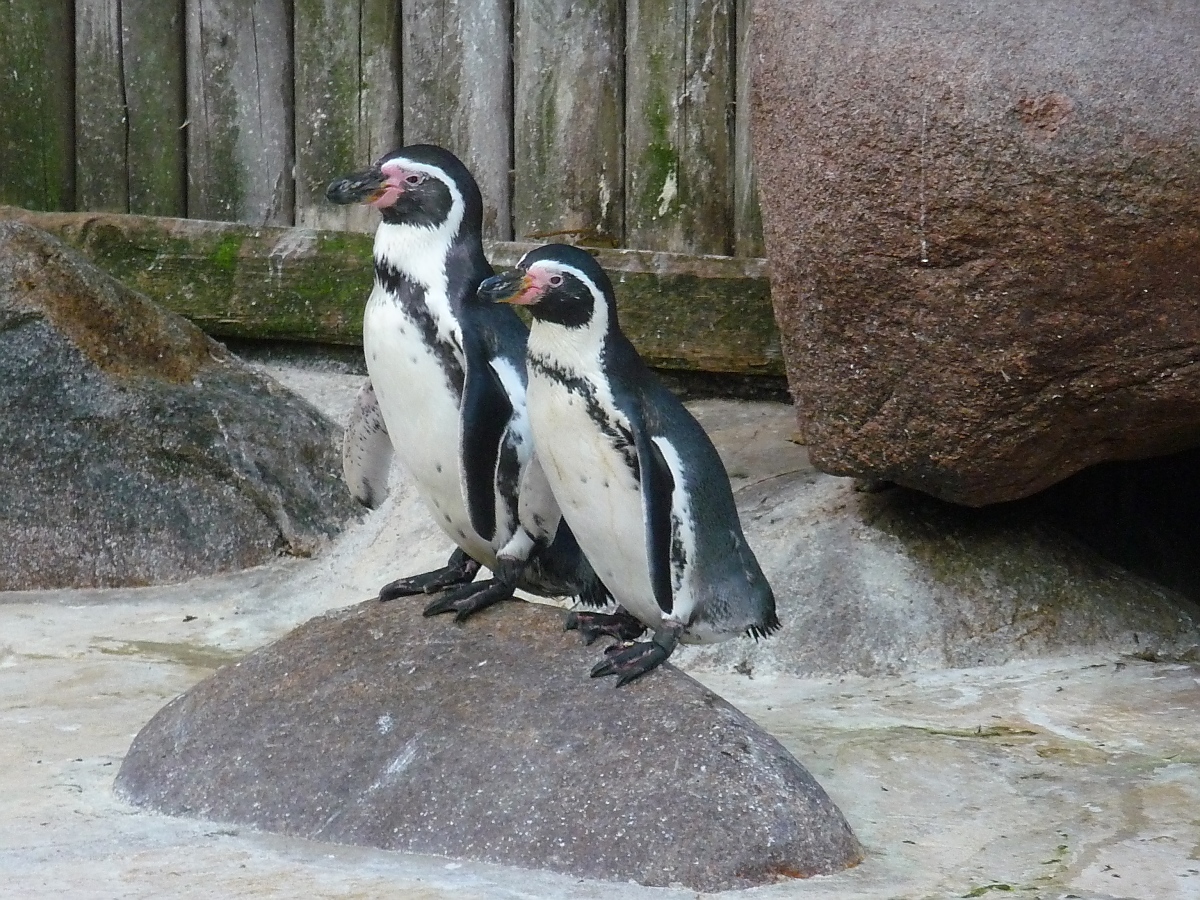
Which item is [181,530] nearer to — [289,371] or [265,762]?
[289,371]

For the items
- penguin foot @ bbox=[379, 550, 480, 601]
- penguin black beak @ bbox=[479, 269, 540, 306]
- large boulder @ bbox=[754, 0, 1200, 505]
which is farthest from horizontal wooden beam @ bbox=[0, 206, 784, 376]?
penguin black beak @ bbox=[479, 269, 540, 306]

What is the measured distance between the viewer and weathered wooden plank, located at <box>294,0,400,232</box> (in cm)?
543

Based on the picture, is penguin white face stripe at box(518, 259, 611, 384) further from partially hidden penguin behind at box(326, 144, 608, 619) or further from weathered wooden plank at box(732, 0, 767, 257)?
weathered wooden plank at box(732, 0, 767, 257)

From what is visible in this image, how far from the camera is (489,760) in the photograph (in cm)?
287

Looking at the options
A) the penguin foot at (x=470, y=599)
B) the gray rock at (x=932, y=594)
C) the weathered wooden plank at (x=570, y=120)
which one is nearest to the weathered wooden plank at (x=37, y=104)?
the weathered wooden plank at (x=570, y=120)

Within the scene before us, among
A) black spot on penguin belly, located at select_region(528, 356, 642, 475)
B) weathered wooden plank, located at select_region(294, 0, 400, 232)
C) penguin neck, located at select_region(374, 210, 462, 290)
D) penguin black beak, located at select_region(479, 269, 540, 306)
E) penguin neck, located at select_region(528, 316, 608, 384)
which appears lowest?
black spot on penguin belly, located at select_region(528, 356, 642, 475)

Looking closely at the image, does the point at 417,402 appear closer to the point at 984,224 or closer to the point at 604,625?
the point at 604,625

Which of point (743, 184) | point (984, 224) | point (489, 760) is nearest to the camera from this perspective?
point (489, 760)

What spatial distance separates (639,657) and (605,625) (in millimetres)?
161

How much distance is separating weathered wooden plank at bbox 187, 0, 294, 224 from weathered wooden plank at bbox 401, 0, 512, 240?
1.53 feet

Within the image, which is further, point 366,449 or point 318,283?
point 318,283

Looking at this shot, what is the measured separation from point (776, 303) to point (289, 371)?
225cm

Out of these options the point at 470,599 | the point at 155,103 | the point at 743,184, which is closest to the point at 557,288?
the point at 470,599

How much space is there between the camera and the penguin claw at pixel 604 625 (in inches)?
123
